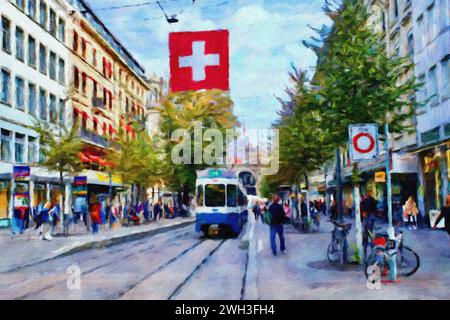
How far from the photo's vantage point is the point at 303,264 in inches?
539

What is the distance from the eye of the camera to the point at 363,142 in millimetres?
10898

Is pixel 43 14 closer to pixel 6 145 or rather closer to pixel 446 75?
pixel 6 145

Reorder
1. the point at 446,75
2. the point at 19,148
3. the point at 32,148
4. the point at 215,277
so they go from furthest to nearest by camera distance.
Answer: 1. the point at 32,148
2. the point at 19,148
3. the point at 446,75
4. the point at 215,277

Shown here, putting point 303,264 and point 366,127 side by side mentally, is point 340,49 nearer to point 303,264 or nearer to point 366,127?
point 366,127

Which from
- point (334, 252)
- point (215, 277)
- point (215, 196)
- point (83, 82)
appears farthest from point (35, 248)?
point (83, 82)

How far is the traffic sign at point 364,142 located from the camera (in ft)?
35.6

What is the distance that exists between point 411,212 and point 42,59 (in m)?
19.2

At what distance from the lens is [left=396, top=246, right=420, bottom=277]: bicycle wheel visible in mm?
11039

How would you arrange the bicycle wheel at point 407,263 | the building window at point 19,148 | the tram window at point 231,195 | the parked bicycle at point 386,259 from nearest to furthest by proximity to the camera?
the parked bicycle at point 386,259, the bicycle wheel at point 407,263, the tram window at point 231,195, the building window at point 19,148

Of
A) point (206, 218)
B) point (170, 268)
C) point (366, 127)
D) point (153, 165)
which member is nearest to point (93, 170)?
point (153, 165)

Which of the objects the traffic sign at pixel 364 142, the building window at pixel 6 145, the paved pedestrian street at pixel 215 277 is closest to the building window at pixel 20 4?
the building window at pixel 6 145

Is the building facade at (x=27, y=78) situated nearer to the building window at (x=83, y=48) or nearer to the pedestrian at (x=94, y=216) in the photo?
the building window at (x=83, y=48)

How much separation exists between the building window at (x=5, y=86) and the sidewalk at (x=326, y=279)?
17322mm
